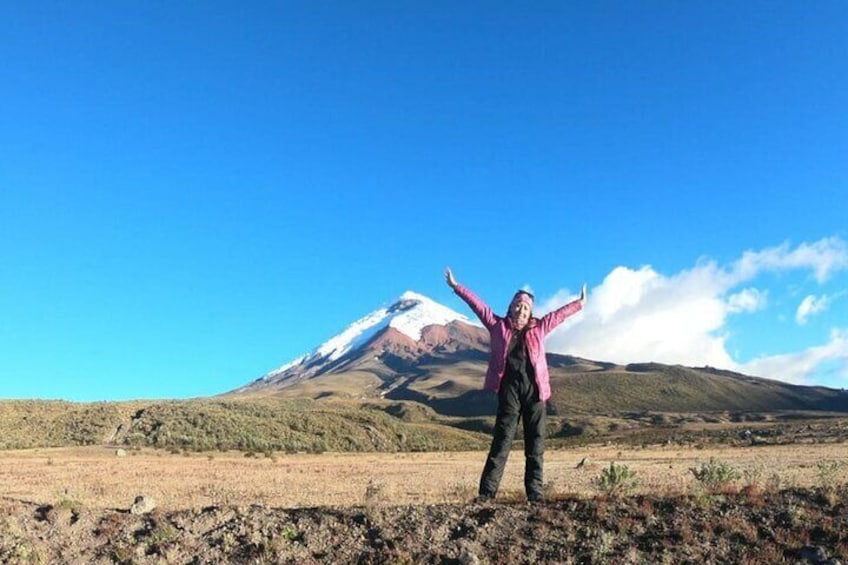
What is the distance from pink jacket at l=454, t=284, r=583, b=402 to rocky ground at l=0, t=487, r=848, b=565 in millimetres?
1478

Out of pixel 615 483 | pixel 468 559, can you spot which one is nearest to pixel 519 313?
pixel 615 483

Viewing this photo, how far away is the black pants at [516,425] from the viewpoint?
8.91 m

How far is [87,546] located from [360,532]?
310 cm

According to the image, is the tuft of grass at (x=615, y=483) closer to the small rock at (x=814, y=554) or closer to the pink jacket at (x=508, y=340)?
the pink jacket at (x=508, y=340)

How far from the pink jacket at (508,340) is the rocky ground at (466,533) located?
4.85 feet

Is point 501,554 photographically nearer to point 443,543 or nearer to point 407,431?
point 443,543

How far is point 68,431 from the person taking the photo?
47375mm

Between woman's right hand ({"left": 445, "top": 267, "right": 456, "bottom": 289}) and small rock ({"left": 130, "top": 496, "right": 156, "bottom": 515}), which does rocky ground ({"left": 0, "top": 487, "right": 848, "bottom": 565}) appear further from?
woman's right hand ({"left": 445, "top": 267, "right": 456, "bottom": 289})

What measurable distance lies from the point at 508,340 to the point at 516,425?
110 centimetres

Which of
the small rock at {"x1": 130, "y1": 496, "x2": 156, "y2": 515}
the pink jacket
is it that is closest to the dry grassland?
the small rock at {"x1": 130, "y1": 496, "x2": 156, "y2": 515}

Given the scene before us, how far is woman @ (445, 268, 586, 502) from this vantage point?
350 inches

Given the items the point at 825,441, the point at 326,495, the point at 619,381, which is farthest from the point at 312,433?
the point at 619,381

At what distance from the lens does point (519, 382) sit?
8.92m

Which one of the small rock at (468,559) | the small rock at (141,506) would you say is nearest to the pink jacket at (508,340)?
the small rock at (468,559)
